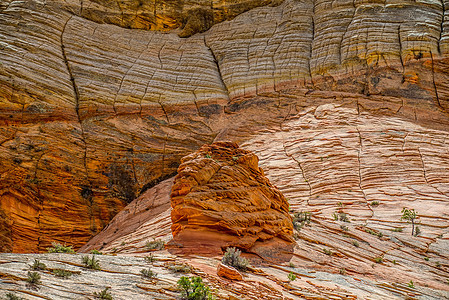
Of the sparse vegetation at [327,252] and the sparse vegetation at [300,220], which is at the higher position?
the sparse vegetation at [300,220]

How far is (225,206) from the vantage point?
41.8ft

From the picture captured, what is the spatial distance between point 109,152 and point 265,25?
16.4m

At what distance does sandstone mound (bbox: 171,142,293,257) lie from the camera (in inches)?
477

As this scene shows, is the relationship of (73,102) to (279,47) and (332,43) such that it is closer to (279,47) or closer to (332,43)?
(279,47)

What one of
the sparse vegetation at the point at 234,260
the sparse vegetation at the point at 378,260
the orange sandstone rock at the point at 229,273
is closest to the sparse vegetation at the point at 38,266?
the orange sandstone rock at the point at 229,273

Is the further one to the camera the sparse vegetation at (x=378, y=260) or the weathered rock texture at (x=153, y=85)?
the weathered rock texture at (x=153, y=85)

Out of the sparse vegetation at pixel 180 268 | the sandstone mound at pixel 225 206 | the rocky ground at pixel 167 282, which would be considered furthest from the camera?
the sandstone mound at pixel 225 206

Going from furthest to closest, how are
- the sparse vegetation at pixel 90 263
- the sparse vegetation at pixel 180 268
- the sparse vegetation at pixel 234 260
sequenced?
the sparse vegetation at pixel 234 260, the sparse vegetation at pixel 180 268, the sparse vegetation at pixel 90 263

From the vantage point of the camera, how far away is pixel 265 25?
116ft

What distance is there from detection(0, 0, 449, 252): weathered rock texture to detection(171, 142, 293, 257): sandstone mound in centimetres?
1125

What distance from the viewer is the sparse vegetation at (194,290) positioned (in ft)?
26.4

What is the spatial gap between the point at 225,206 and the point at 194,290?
15.5 feet

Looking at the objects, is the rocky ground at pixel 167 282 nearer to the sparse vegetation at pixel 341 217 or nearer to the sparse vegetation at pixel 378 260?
the sparse vegetation at pixel 378 260

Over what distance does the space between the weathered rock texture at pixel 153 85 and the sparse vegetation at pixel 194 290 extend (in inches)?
666
